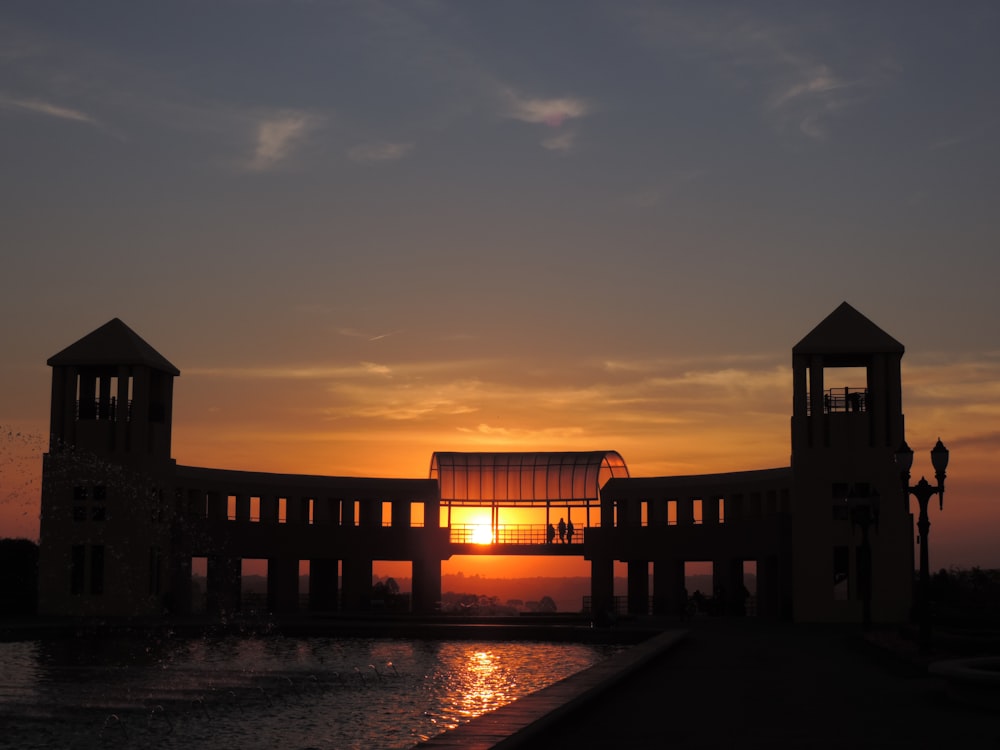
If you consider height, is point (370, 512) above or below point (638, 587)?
above

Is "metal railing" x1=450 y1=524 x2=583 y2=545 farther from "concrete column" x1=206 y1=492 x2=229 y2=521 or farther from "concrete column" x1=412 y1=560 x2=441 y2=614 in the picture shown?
"concrete column" x1=206 y1=492 x2=229 y2=521

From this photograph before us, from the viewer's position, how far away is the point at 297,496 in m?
64.0

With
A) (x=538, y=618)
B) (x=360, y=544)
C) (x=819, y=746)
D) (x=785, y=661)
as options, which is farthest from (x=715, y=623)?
(x=819, y=746)

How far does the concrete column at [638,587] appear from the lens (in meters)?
64.4

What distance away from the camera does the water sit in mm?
18766

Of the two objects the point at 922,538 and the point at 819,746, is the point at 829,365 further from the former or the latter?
the point at 819,746

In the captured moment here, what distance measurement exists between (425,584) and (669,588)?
1267cm

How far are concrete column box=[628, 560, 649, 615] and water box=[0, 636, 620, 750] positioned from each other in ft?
88.1

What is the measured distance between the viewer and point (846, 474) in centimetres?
4725

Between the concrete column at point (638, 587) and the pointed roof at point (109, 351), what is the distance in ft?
86.5

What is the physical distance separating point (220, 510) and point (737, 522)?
2390cm

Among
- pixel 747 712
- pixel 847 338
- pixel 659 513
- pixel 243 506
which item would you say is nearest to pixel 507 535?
pixel 659 513

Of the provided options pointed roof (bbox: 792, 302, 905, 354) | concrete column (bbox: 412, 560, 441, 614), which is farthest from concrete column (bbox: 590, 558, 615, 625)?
→ pointed roof (bbox: 792, 302, 905, 354)

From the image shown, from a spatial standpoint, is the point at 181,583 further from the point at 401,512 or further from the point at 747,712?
the point at 747,712
